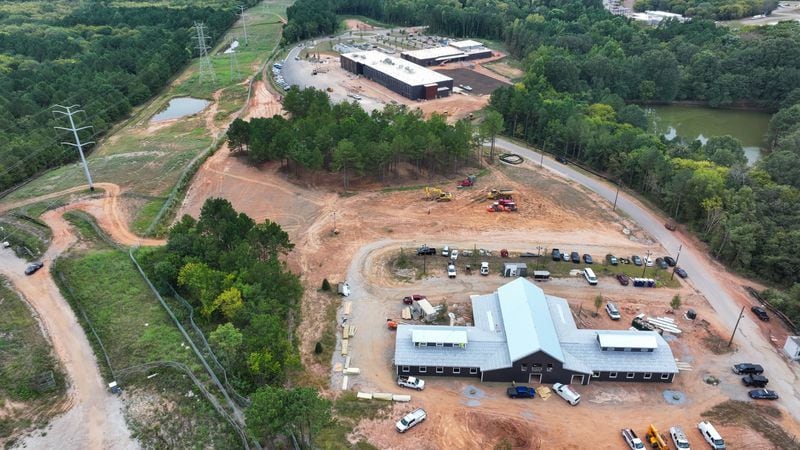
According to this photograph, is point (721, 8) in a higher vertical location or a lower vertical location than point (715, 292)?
higher

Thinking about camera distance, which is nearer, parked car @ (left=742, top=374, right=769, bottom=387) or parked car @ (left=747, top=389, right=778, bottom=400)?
parked car @ (left=747, top=389, right=778, bottom=400)

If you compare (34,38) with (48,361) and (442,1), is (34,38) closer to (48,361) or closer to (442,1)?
(442,1)

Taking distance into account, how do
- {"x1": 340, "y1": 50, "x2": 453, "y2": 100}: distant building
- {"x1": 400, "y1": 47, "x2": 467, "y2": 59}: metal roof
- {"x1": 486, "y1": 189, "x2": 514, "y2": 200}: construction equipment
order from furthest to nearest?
{"x1": 400, "y1": 47, "x2": 467, "y2": 59}: metal roof < {"x1": 340, "y1": 50, "x2": 453, "y2": 100}: distant building < {"x1": 486, "y1": 189, "x2": 514, "y2": 200}: construction equipment

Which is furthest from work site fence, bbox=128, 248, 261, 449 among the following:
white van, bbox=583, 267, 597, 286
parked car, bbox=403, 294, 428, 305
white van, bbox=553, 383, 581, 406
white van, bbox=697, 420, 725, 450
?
white van, bbox=583, 267, 597, 286

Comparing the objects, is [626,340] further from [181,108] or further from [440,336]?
[181,108]

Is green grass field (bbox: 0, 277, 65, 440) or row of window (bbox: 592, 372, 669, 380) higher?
green grass field (bbox: 0, 277, 65, 440)

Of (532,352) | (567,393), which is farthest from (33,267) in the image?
(567,393)

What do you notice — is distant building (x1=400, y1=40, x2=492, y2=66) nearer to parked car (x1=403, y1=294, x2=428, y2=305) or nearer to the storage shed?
parked car (x1=403, y1=294, x2=428, y2=305)
